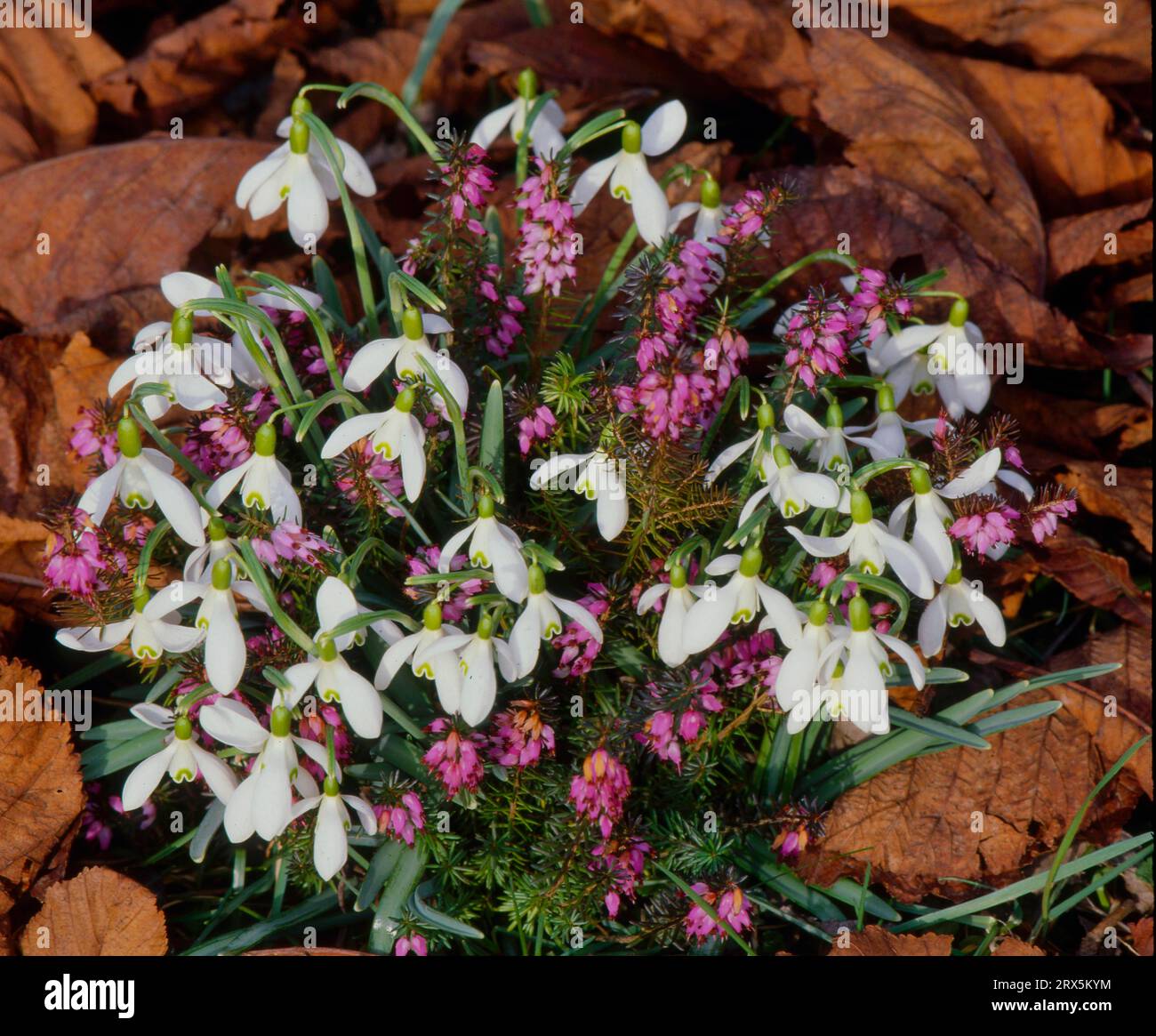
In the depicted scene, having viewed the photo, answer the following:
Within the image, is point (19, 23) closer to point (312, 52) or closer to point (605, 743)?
point (312, 52)

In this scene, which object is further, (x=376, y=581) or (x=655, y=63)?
(x=655, y=63)

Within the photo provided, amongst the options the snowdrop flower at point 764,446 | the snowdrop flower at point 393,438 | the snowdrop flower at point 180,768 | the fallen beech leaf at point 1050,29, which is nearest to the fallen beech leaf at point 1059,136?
the fallen beech leaf at point 1050,29

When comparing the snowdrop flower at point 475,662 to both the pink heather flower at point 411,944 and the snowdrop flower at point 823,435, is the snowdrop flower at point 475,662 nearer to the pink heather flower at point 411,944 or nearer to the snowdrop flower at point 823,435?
the pink heather flower at point 411,944

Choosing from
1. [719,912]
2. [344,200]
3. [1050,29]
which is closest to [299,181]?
[344,200]

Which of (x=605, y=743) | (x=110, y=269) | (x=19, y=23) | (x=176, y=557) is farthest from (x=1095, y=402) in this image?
(x=19, y=23)

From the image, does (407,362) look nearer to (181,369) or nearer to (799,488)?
(181,369)

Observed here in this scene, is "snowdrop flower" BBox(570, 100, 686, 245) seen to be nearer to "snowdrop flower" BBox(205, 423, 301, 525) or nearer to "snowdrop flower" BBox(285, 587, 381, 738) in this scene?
"snowdrop flower" BBox(205, 423, 301, 525)
